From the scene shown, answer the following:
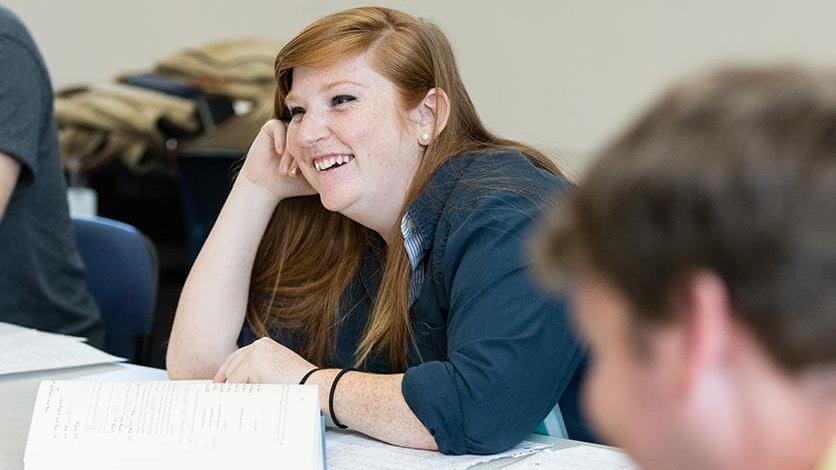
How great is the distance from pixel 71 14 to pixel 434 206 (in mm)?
3449

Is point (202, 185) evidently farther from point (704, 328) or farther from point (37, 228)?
point (704, 328)

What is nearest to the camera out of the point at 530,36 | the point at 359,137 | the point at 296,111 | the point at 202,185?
the point at 359,137

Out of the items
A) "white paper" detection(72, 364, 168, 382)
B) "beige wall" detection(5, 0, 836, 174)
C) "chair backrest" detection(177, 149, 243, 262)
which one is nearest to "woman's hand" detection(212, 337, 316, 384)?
"white paper" detection(72, 364, 168, 382)

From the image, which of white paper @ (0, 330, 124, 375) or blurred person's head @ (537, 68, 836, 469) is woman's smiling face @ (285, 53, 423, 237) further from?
blurred person's head @ (537, 68, 836, 469)

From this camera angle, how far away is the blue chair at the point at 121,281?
2322mm

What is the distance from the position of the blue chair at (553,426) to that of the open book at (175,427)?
33 centimetres

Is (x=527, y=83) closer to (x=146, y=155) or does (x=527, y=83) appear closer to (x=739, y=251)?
(x=146, y=155)

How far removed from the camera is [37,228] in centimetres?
229

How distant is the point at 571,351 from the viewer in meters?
1.45

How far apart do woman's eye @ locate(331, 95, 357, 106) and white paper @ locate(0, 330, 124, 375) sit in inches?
20.6

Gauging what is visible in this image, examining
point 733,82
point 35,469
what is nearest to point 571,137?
point 35,469

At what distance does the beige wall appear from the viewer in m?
3.58

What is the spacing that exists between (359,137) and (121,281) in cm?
91

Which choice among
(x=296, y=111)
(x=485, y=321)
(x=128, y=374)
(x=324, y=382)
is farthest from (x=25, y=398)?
(x=485, y=321)
